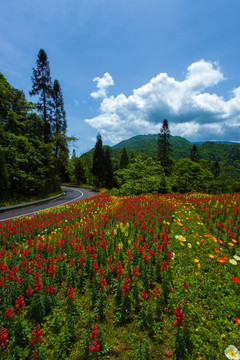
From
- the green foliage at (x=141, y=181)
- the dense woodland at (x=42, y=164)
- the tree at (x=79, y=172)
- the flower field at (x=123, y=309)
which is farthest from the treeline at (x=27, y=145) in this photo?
the tree at (x=79, y=172)

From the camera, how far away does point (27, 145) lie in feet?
63.7

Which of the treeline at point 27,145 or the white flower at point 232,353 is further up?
the treeline at point 27,145

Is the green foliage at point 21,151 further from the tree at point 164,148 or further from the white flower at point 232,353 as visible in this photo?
the tree at point 164,148

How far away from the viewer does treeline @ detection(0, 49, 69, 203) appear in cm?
1688

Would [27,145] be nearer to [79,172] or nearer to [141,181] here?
[141,181]

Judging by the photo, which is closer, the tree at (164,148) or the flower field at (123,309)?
the flower field at (123,309)

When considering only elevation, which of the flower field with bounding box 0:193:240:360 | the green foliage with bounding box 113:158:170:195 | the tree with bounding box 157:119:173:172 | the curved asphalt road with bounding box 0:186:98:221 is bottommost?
the curved asphalt road with bounding box 0:186:98:221

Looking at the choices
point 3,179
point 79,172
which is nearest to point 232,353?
point 3,179

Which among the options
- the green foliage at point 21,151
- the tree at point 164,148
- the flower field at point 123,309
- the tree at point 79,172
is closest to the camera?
the flower field at point 123,309

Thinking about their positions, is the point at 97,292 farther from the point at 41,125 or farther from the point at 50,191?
the point at 41,125

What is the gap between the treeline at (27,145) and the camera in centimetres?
1688

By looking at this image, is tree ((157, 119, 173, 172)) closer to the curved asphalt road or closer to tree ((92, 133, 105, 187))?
tree ((92, 133, 105, 187))

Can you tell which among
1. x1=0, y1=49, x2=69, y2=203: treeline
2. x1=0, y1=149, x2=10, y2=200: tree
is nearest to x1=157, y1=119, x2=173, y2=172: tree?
x1=0, y1=49, x2=69, y2=203: treeline

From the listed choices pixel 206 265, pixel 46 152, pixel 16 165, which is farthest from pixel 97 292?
pixel 46 152
